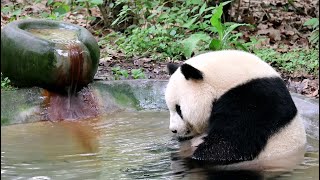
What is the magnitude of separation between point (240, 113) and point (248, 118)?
0.07 m

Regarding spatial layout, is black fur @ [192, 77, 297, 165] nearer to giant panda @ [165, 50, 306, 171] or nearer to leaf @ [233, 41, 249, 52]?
giant panda @ [165, 50, 306, 171]

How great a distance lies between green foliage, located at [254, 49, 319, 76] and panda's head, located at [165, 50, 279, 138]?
9.13 feet

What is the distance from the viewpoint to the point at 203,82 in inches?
167

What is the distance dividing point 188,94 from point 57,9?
21.5ft

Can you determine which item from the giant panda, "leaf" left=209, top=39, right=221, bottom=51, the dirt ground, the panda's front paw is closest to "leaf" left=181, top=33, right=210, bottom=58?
"leaf" left=209, top=39, right=221, bottom=51

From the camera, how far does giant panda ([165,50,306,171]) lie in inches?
159

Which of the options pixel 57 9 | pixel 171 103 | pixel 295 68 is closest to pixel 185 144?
pixel 171 103

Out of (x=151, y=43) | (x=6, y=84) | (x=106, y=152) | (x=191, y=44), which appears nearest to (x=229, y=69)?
(x=106, y=152)

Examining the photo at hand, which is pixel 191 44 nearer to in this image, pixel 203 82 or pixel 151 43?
pixel 151 43

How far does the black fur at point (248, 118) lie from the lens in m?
4.01

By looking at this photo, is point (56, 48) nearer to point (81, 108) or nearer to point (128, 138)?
point (81, 108)

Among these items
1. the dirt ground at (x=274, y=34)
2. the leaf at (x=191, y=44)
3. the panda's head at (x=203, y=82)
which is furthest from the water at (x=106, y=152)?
the leaf at (x=191, y=44)

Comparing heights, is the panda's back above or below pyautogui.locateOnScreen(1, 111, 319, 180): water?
above

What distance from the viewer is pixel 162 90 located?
624 cm
